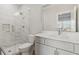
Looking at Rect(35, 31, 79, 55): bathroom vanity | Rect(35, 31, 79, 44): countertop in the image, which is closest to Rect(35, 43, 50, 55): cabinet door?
Rect(35, 31, 79, 55): bathroom vanity

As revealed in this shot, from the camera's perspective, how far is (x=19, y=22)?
5.75 ft

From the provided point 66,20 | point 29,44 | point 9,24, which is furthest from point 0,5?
point 66,20

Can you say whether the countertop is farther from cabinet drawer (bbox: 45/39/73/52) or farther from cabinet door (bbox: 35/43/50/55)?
cabinet door (bbox: 35/43/50/55)

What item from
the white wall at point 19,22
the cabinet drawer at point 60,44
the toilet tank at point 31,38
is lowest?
the cabinet drawer at point 60,44

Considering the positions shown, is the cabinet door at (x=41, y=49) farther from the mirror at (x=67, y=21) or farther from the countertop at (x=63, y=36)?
the mirror at (x=67, y=21)

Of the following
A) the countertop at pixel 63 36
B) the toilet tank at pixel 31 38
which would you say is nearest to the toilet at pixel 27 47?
the toilet tank at pixel 31 38

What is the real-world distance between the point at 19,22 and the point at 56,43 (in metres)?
0.63

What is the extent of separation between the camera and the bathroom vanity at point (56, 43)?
1.59 meters

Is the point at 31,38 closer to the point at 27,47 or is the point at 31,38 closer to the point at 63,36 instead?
the point at 27,47

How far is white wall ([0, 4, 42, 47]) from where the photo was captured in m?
1.74

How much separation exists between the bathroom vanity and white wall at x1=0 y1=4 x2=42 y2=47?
0.16 meters

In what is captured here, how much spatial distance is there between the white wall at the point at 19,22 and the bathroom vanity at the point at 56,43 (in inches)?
6.1
